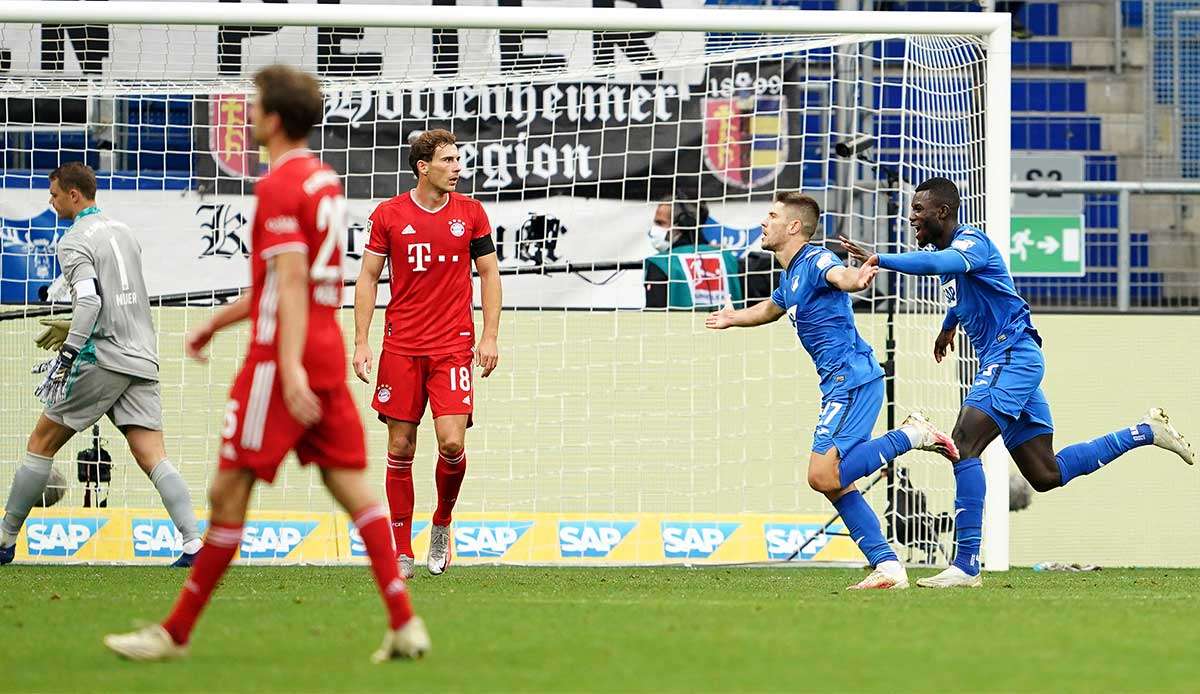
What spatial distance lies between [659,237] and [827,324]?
3.54m

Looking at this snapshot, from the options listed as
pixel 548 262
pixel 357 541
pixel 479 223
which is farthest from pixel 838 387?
pixel 357 541

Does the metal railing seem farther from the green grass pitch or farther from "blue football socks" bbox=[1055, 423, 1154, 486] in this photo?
the green grass pitch

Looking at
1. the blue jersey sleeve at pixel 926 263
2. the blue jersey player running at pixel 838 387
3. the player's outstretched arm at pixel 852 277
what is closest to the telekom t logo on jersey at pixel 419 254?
the blue jersey player running at pixel 838 387

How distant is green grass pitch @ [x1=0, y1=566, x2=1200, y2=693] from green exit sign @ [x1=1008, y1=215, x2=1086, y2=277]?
4718 mm

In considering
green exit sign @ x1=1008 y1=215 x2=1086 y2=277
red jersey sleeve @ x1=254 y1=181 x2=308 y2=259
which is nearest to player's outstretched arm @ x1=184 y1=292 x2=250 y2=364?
red jersey sleeve @ x1=254 y1=181 x2=308 y2=259

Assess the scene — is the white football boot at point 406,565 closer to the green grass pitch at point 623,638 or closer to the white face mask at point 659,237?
the green grass pitch at point 623,638

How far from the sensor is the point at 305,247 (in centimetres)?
445

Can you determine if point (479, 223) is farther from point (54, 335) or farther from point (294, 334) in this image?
point (294, 334)

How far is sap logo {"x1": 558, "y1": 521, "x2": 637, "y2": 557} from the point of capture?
1061cm

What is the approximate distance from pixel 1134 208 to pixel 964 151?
10.3 feet

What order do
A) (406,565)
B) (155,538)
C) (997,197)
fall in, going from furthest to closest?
(155,538) → (997,197) → (406,565)

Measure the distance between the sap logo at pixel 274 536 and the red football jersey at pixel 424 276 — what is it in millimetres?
2779

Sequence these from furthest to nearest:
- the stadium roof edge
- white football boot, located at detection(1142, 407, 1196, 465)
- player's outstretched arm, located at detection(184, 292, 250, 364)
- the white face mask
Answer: the white face mask, the stadium roof edge, white football boot, located at detection(1142, 407, 1196, 465), player's outstretched arm, located at detection(184, 292, 250, 364)

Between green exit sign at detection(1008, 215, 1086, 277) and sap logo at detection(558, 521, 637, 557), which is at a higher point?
green exit sign at detection(1008, 215, 1086, 277)
